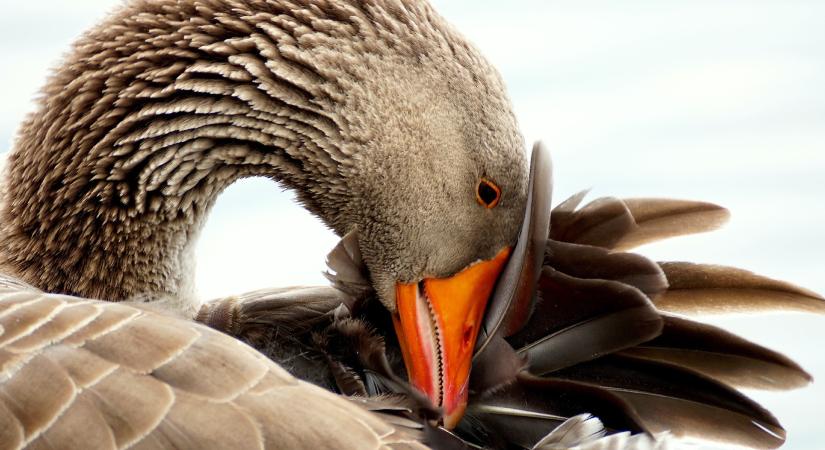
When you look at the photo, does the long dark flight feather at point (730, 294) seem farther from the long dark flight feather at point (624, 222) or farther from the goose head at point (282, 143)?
the goose head at point (282, 143)

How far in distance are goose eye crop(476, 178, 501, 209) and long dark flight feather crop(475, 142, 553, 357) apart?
0.97 ft

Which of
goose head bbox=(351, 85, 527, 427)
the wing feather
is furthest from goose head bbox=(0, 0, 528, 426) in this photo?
the wing feather

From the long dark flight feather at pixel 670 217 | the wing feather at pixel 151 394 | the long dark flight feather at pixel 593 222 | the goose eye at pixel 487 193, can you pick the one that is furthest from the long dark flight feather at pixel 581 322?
the wing feather at pixel 151 394

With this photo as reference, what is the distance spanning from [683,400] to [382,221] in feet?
3.80

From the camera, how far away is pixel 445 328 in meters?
3.47

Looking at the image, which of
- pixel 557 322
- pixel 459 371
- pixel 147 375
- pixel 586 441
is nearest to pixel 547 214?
pixel 557 322

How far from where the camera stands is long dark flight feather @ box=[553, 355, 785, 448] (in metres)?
3.18

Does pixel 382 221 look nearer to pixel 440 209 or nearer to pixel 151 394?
pixel 440 209

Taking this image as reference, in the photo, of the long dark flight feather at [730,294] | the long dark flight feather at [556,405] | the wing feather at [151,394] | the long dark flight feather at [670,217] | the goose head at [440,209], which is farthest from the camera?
the goose head at [440,209]

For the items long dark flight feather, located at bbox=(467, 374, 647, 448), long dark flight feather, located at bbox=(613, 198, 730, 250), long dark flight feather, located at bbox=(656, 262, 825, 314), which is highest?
long dark flight feather, located at bbox=(613, 198, 730, 250)

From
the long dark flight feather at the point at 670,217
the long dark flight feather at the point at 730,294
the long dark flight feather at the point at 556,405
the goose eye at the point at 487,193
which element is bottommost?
the long dark flight feather at the point at 556,405

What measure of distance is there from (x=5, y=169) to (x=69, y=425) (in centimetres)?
192

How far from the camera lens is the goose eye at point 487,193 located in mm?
3641

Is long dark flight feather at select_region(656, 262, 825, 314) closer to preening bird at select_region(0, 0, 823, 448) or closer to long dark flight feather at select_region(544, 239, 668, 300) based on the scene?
preening bird at select_region(0, 0, 823, 448)
